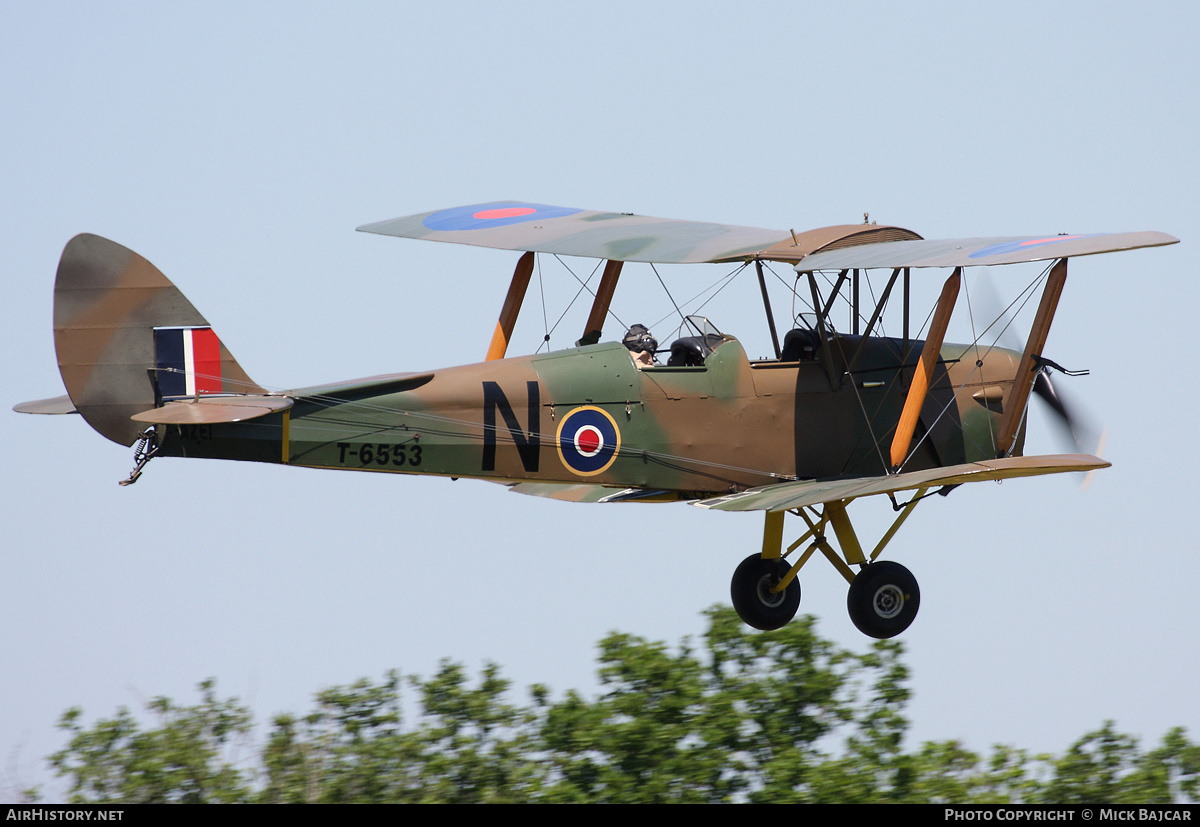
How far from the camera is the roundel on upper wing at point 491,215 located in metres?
13.5

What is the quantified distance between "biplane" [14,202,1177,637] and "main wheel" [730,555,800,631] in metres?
0.02

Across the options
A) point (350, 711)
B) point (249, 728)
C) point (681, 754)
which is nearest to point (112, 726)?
point (249, 728)

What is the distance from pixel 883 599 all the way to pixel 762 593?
1.18 m

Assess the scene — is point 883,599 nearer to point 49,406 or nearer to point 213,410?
point 213,410

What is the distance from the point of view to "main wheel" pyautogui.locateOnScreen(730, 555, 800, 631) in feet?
40.7

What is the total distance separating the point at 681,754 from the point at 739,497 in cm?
875

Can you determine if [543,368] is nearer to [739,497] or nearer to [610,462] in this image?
[610,462]

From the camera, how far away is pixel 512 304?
503 inches

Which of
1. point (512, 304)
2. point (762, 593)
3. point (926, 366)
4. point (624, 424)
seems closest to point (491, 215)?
point (512, 304)

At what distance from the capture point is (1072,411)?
13.0m

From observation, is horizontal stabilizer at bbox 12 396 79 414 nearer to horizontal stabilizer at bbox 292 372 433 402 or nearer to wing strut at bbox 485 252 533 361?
horizontal stabilizer at bbox 292 372 433 402

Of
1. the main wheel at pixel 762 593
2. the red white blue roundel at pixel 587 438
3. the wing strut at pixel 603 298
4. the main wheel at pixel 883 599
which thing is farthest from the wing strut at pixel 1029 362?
the wing strut at pixel 603 298
